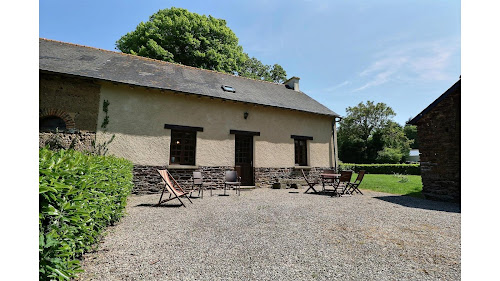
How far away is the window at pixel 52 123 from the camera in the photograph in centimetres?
777

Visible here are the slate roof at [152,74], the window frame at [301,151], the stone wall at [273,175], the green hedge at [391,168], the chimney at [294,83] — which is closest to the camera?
the slate roof at [152,74]

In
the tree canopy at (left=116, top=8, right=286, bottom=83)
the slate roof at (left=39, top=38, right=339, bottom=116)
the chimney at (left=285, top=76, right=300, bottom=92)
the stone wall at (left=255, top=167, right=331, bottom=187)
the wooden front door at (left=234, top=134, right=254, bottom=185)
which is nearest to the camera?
the slate roof at (left=39, top=38, right=339, bottom=116)

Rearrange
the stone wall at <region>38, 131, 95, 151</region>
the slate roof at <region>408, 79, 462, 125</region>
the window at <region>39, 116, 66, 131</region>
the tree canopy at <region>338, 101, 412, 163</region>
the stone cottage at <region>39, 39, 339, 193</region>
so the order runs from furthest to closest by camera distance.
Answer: the tree canopy at <region>338, 101, 412, 163</region>
the stone cottage at <region>39, 39, 339, 193</region>
the window at <region>39, 116, 66, 131</region>
the stone wall at <region>38, 131, 95, 151</region>
the slate roof at <region>408, 79, 462, 125</region>

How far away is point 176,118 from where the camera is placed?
9445 millimetres

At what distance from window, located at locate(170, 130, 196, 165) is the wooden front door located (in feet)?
6.66

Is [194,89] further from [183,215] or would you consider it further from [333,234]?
[333,234]

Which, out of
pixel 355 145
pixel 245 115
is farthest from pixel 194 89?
pixel 355 145

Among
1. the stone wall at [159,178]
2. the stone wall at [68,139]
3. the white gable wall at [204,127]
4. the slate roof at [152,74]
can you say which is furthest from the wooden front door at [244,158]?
the stone wall at [68,139]

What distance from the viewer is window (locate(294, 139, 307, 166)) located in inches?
482

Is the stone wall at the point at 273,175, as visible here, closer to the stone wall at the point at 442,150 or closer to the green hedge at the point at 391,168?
the stone wall at the point at 442,150

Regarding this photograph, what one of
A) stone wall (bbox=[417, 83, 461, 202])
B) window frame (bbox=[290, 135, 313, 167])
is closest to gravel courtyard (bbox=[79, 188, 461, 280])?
stone wall (bbox=[417, 83, 461, 202])

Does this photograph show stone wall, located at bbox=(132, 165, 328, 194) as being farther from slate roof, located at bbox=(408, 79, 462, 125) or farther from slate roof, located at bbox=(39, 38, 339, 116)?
slate roof, located at bbox=(408, 79, 462, 125)

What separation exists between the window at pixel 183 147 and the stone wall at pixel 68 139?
109 inches

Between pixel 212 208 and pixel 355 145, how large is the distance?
28.9 meters
